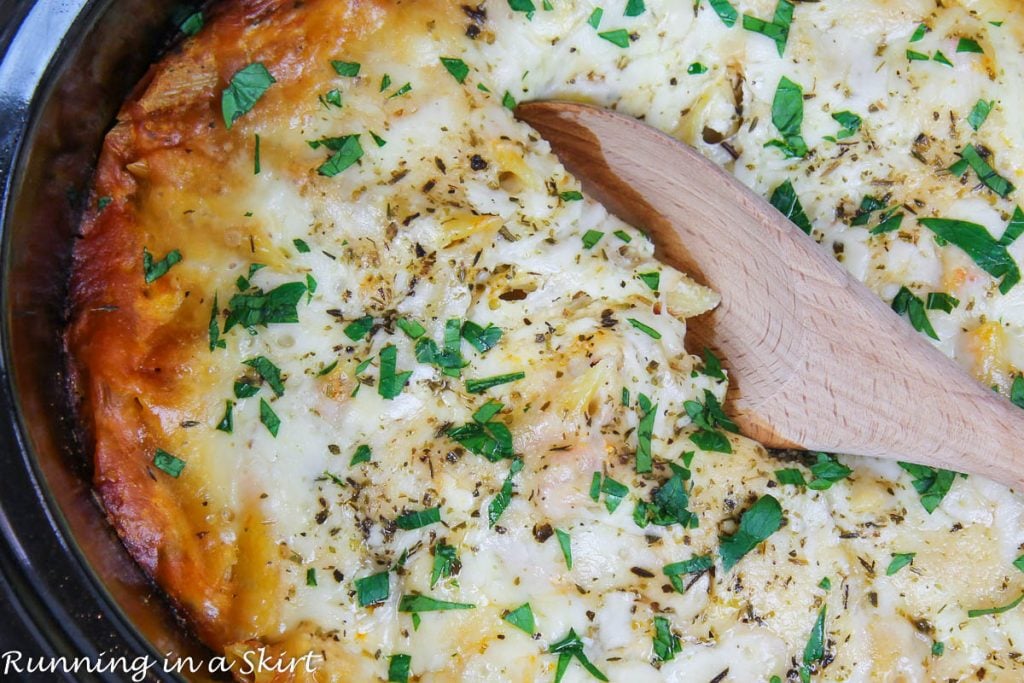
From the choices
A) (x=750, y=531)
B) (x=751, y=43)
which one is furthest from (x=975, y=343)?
(x=751, y=43)

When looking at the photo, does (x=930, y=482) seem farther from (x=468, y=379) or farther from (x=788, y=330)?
(x=468, y=379)

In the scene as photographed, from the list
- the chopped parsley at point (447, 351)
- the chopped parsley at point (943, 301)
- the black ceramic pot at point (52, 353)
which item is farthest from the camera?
the chopped parsley at point (943, 301)

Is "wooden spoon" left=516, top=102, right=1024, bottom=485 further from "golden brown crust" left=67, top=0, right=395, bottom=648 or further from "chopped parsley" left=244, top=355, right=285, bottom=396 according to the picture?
"chopped parsley" left=244, top=355, right=285, bottom=396

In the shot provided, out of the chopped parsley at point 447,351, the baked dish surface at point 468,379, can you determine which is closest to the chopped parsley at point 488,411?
the baked dish surface at point 468,379

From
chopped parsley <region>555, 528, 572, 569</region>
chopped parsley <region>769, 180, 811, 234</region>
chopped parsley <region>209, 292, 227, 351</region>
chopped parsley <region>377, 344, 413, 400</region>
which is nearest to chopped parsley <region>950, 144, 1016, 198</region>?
chopped parsley <region>769, 180, 811, 234</region>

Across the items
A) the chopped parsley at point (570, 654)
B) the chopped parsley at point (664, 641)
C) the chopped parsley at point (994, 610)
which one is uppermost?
the chopped parsley at point (570, 654)

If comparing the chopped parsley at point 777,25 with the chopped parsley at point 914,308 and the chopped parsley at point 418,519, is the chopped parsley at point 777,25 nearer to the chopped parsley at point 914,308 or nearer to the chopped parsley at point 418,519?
the chopped parsley at point 914,308
